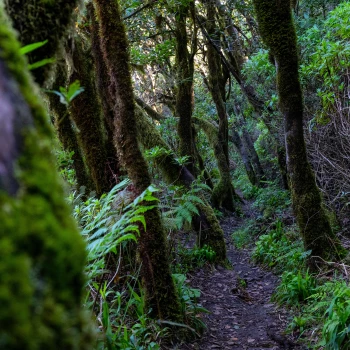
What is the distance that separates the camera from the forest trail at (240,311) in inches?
172

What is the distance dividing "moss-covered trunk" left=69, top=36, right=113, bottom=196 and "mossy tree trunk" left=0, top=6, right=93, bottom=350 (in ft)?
18.0

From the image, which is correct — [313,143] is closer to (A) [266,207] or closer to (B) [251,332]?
(B) [251,332]

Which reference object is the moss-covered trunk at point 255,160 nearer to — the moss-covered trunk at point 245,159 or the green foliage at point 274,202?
the moss-covered trunk at point 245,159

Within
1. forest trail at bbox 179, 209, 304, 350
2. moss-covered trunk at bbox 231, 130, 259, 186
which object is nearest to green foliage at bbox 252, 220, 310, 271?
forest trail at bbox 179, 209, 304, 350

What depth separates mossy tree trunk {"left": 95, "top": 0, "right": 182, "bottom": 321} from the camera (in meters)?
4.11

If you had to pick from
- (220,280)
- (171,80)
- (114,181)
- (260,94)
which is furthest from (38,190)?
(260,94)

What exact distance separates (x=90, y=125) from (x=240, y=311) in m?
4.07

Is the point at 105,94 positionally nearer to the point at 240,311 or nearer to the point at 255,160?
the point at 240,311

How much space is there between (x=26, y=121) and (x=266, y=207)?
39.5 feet

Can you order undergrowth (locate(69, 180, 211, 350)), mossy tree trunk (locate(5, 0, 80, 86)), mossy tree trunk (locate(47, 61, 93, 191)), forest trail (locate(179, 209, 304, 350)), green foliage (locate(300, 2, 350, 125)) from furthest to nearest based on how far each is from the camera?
mossy tree trunk (locate(47, 61, 93, 191)), green foliage (locate(300, 2, 350, 125)), forest trail (locate(179, 209, 304, 350)), undergrowth (locate(69, 180, 211, 350)), mossy tree trunk (locate(5, 0, 80, 86))

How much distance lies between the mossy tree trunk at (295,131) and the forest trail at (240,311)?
1.17 m

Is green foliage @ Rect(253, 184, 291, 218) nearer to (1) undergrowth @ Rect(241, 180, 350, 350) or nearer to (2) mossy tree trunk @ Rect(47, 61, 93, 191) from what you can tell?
Result: (1) undergrowth @ Rect(241, 180, 350, 350)

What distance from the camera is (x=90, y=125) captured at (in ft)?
20.8

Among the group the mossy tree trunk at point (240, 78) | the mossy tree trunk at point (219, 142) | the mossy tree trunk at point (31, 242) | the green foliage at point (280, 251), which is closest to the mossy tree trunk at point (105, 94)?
the green foliage at point (280, 251)
